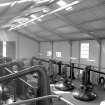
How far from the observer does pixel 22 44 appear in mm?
13992

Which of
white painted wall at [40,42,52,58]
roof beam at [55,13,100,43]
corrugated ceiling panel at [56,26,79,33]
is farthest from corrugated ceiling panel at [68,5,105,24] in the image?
white painted wall at [40,42,52,58]

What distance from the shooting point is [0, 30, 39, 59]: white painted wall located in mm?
13477

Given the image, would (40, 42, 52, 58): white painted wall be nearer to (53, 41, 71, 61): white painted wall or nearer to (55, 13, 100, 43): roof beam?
(53, 41, 71, 61): white painted wall

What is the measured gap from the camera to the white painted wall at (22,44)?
13477 millimetres

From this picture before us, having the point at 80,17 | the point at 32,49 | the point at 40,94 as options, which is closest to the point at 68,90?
the point at 80,17

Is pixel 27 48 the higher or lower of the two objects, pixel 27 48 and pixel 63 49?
the higher

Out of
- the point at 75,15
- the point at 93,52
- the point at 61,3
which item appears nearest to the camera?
the point at 61,3

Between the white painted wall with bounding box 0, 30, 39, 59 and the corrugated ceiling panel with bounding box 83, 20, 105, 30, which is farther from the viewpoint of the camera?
the white painted wall with bounding box 0, 30, 39, 59

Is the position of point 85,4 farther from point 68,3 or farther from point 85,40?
point 85,40

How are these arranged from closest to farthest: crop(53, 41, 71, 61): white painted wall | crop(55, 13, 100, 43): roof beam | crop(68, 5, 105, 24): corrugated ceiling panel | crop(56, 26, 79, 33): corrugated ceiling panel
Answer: crop(68, 5, 105, 24): corrugated ceiling panel → crop(55, 13, 100, 43): roof beam → crop(56, 26, 79, 33): corrugated ceiling panel → crop(53, 41, 71, 61): white painted wall

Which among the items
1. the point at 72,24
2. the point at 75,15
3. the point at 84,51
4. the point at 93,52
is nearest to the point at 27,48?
the point at 84,51

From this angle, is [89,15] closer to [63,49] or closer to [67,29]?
[67,29]

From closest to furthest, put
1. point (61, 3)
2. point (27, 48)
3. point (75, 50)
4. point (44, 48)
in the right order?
point (61, 3) → point (75, 50) → point (44, 48) → point (27, 48)

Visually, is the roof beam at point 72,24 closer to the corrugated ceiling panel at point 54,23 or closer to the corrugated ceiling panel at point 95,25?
the corrugated ceiling panel at point 95,25
